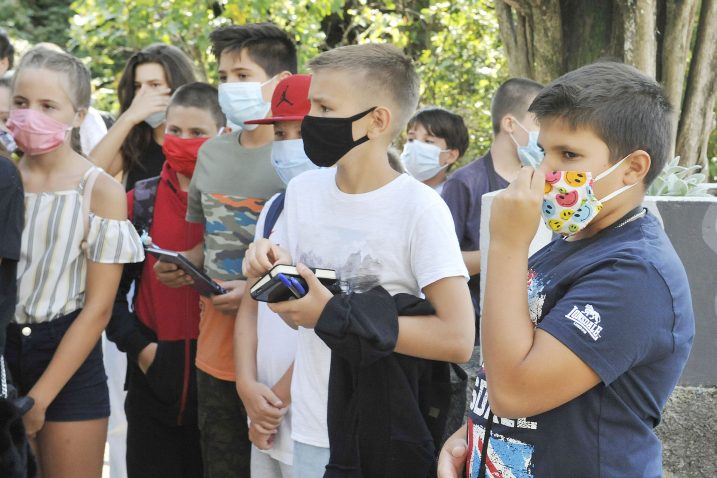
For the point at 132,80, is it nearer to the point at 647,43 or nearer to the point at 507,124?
the point at 507,124

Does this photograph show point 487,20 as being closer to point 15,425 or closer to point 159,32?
point 159,32

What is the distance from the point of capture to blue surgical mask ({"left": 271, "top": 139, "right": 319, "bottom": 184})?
385 centimetres

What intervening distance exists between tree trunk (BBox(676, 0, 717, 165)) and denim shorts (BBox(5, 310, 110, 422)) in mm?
4446

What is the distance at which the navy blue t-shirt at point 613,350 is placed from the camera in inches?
83.2

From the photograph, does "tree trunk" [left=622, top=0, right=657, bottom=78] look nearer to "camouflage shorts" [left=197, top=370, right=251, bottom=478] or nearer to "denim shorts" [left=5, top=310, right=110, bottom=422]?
"camouflage shorts" [left=197, top=370, right=251, bottom=478]

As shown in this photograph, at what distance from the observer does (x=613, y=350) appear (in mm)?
2105

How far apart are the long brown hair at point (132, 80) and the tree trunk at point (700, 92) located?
11.1 ft

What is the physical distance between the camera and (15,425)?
3277mm

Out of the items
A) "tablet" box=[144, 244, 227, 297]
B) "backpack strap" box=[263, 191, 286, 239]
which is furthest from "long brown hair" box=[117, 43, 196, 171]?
"backpack strap" box=[263, 191, 286, 239]

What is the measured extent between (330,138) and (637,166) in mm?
1190

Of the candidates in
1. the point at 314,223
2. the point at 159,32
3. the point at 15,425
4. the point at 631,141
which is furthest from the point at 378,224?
the point at 159,32

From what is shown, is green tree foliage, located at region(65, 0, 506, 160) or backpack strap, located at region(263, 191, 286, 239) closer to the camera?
backpack strap, located at region(263, 191, 286, 239)

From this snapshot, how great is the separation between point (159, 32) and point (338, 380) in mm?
8855

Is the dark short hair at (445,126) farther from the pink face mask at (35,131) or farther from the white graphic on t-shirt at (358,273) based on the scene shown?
the white graphic on t-shirt at (358,273)
